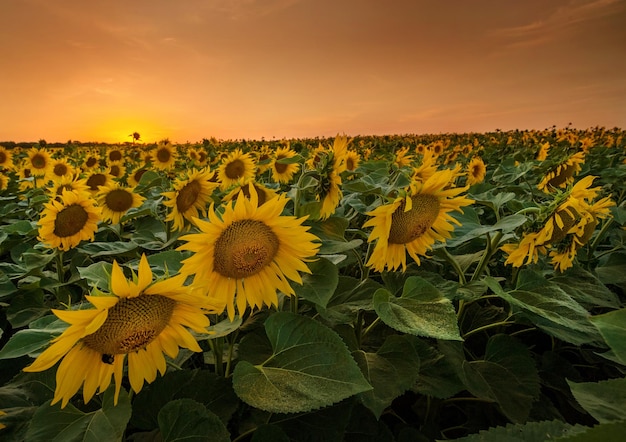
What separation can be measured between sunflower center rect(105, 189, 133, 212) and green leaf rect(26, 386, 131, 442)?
2.55 m

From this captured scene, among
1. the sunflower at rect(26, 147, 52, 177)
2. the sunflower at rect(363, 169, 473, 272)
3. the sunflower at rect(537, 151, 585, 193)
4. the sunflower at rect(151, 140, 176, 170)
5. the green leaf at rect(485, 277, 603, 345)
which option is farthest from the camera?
the sunflower at rect(151, 140, 176, 170)

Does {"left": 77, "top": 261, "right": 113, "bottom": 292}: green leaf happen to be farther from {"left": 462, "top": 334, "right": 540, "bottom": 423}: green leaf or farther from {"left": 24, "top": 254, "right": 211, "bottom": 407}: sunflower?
{"left": 462, "top": 334, "right": 540, "bottom": 423}: green leaf

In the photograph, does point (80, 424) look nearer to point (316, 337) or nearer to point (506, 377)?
point (316, 337)

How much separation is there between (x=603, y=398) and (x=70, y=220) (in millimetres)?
3010

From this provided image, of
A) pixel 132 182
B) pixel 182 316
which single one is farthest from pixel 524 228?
pixel 132 182


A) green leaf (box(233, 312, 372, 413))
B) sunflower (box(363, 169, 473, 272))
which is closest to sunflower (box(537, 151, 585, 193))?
sunflower (box(363, 169, 473, 272))

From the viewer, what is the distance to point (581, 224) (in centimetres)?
180

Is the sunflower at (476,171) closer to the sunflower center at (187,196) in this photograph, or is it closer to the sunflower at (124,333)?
the sunflower center at (187,196)

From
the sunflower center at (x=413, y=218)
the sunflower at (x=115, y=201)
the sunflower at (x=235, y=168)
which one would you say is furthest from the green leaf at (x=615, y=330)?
the sunflower at (x=235, y=168)

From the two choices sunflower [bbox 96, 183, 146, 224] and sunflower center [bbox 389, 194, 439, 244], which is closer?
sunflower center [bbox 389, 194, 439, 244]

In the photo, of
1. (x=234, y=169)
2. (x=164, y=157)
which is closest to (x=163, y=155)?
(x=164, y=157)

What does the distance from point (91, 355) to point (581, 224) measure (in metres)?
1.83

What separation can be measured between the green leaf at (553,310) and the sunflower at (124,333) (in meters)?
0.95

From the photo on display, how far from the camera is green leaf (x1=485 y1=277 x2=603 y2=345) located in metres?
1.34
